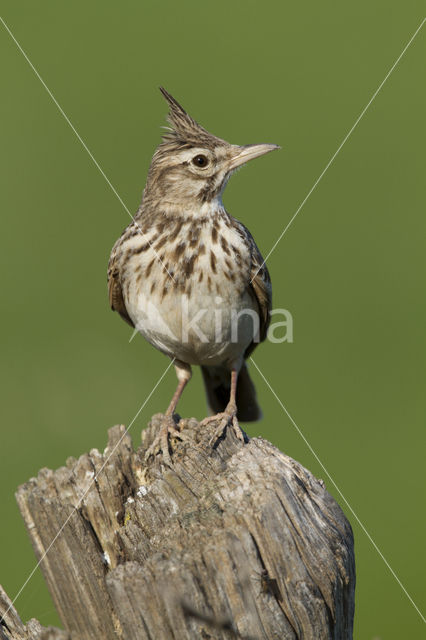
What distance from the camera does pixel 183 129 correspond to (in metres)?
5.51

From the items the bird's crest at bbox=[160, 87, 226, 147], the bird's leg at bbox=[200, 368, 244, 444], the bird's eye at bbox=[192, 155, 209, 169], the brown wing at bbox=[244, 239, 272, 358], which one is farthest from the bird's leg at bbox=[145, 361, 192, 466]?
the bird's crest at bbox=[160, 87, 226, 147]

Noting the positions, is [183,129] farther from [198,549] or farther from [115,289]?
[198,549]

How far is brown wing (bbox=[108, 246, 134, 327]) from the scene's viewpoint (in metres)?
5.64

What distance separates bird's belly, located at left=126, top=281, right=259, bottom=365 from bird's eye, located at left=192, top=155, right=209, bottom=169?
31.3 inches

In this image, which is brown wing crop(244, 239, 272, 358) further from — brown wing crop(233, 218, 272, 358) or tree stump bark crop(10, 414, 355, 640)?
tree stump bark crop(10, 414, 355, 640)

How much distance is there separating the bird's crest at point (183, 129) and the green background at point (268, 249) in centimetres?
286

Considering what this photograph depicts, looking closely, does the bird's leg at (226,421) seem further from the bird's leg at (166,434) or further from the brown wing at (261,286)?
the brown wing at (261,286)

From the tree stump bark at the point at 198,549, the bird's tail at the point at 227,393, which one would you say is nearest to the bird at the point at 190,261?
the bird's tail at the point at 227,393

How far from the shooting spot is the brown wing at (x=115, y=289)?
564 cm

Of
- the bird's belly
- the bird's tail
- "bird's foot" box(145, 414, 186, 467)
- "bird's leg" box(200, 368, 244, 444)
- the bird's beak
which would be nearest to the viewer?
"bird's foot" box(145, 414, 186, 467)

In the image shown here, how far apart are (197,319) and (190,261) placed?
349 millimetres

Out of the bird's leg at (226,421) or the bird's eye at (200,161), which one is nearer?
the bird's leg at (226,421)

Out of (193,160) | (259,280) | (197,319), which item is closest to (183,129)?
(193,160)

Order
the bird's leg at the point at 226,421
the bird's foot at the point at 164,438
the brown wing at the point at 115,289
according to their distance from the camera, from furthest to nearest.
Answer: the brown wing at the point at 115,289, the bird's leg at the point at 226,421, the bird's foot at the point at 164,438
